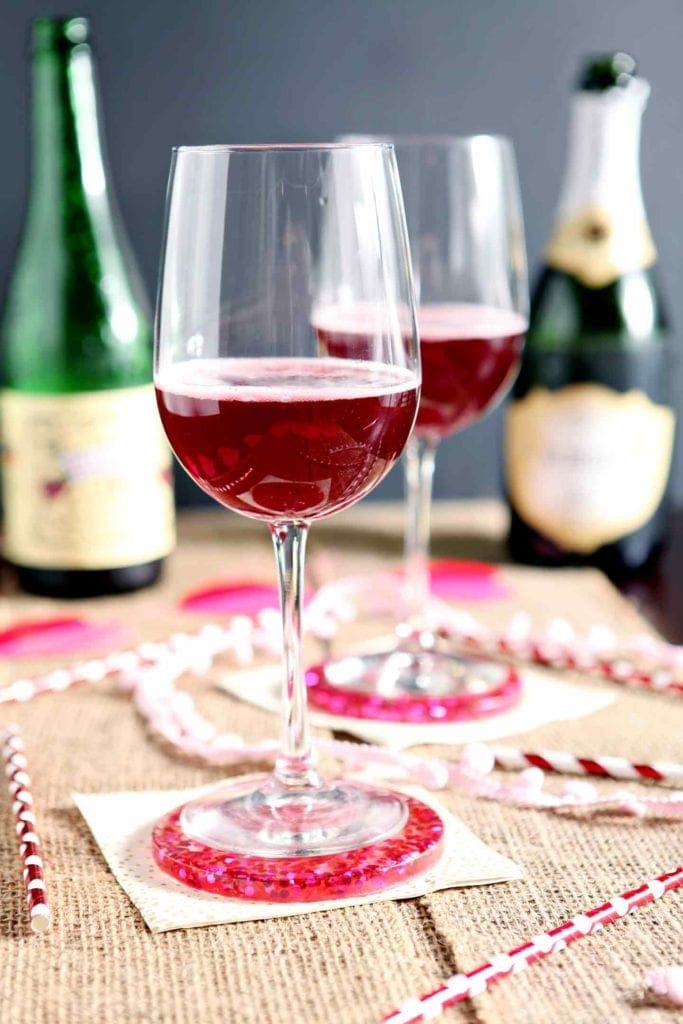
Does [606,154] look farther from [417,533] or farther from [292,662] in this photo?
[292,662]

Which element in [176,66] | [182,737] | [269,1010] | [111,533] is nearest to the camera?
[269,1010]

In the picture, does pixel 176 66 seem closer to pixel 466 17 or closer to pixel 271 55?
pixel 271 55

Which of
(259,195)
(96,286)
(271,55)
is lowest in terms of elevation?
(96,286)

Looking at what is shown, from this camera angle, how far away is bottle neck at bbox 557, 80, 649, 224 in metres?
1.35

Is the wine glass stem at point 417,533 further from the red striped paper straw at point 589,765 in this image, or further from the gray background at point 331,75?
the gray background at point 331,75

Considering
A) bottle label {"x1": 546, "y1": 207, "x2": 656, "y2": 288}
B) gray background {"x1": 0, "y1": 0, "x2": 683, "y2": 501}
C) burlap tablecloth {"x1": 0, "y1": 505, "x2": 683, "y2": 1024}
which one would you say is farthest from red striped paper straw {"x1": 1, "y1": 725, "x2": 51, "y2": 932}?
gray background {"x1": 0, "y1": 0, "x2": 683, "y2": 501}

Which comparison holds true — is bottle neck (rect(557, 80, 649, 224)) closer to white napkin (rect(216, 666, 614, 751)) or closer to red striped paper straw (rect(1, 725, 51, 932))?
white napkin (rect(216, 666, 614, 751))

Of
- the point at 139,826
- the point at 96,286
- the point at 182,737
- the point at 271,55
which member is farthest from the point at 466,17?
the point at 139,826

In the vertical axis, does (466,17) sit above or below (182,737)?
above

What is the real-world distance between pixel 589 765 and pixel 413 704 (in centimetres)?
15

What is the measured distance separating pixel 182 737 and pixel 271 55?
0.91 meters

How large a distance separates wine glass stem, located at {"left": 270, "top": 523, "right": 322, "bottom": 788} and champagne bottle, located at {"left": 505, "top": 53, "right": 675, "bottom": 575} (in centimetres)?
63

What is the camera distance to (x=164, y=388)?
2.46 ft

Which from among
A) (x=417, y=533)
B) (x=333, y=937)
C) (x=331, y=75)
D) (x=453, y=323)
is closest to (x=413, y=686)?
(x=417, y=533)
